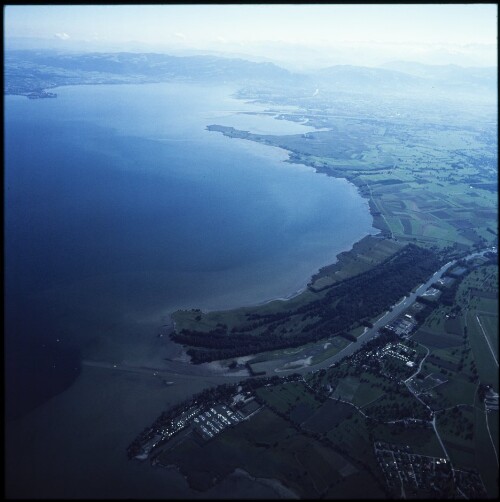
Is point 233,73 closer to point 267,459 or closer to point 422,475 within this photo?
point 267,459

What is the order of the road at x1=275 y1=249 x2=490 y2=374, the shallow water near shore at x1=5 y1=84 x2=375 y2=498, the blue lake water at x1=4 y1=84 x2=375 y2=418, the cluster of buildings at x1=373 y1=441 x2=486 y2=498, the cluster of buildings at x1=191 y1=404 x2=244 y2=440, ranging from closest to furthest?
the cluster of buildings at x1=373 y1=441 x2=486 y2=498 → the shallow water near shore at x1=5 y1=84 x2=375 y2=498 → the cluster of buildings at x1=191 y1=404 x2=244 y2=440 → the road at x1=275 y1=249 x2=490 y2=374 → the blue lake water at x1=4 y1=84 x2=375 y2=418

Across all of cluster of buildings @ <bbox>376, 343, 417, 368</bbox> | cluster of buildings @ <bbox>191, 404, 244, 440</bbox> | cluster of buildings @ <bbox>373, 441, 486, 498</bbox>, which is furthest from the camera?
cluster of buildings @ <bbox>376, 343, 417, 368</bbox>

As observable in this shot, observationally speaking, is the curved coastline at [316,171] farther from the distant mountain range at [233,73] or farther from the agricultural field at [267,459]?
the distant mountain range at [233,73]

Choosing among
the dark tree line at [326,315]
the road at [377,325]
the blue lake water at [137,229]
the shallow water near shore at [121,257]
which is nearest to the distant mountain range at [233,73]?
the blue lake water at [137,229]

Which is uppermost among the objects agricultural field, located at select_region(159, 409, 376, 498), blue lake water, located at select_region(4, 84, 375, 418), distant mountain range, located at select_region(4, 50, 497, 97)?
distant mountain range, located at select_region(4, 50, 497, 97)

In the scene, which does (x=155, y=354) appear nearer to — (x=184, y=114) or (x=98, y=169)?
(x=98, y=169)

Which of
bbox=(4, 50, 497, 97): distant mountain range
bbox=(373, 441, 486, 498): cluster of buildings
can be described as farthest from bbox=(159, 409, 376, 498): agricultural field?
bbox=(4, 50, 497, 97): distant mountain range

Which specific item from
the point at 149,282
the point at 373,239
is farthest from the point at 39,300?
the point at 373,239

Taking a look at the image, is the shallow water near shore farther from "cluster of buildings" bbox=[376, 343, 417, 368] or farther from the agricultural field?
"cluster of buildings" bbox=[376, 343, 417, 368]
